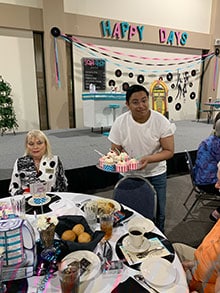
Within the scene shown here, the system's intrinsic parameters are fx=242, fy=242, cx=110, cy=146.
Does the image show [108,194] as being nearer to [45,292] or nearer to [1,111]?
[45,292]

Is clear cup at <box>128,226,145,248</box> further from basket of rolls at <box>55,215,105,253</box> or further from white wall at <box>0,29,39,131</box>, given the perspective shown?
white wall at <box>0,29,39,131</box>

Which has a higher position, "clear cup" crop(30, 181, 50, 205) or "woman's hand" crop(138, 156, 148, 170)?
"woman's hand" crop(138, 156, 148, 170)

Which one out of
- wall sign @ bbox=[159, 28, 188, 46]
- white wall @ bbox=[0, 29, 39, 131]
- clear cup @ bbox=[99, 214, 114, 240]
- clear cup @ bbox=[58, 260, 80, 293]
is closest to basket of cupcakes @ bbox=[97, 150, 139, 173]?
clear cup @ bbox=[99, 214, 114, 240]

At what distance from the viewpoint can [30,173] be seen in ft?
6.66

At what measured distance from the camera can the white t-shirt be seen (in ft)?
6.19

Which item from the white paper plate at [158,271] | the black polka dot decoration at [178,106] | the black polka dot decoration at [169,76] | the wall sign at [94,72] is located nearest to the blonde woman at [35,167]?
the white paper plate at [158,271]

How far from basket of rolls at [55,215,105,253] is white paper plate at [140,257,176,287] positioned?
23 centimetres

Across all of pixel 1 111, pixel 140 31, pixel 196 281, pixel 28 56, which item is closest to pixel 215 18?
pixel 140 31

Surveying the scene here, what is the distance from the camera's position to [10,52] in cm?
566

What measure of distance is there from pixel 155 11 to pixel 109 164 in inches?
266

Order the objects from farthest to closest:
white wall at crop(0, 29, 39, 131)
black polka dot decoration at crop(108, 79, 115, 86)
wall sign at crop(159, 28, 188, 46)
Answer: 1. wall sign at crop(159, 28, 188, 46)
2. black polka dot decoration at crop(108, 79, 115, 86)
3. white wall at crop(0, 29, 39, 131)

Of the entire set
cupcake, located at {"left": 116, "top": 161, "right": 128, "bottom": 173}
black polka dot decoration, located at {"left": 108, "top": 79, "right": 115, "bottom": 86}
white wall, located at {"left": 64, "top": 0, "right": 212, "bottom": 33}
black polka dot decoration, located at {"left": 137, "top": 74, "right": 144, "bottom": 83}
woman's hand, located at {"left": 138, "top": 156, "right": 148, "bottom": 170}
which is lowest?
cupcake, located at {"left": 116, "top": 161, "right": 128, "bottom": 173}

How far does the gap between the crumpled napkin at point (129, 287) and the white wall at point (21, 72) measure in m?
5.80

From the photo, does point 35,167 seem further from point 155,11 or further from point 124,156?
point 155,11
